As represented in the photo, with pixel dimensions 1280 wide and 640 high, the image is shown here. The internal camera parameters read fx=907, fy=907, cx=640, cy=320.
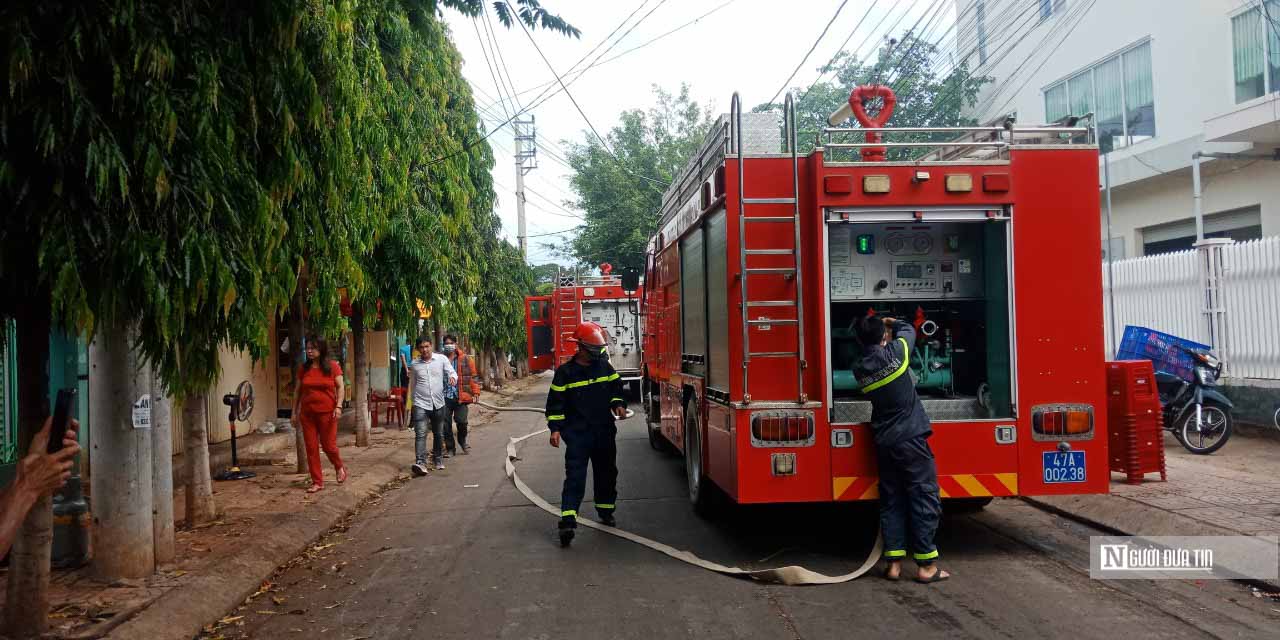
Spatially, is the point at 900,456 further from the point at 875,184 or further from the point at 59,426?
the point at 59,426

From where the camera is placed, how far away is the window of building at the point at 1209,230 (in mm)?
16891

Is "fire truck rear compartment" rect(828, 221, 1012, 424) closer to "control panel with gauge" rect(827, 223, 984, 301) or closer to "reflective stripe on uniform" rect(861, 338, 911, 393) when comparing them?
"control panel with gauge" rect(827, 223, 984, 301)

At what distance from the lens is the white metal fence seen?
11586 millimetres

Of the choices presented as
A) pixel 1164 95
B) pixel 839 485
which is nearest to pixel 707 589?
pixel 839 485

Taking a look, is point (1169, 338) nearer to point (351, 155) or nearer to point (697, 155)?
point (697, 155)

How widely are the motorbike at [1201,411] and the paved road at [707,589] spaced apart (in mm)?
3263

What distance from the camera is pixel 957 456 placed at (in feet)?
21.2

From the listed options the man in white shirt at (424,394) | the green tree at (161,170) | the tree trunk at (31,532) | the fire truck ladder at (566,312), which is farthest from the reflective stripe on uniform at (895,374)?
the fire truck ladder at (566,312)

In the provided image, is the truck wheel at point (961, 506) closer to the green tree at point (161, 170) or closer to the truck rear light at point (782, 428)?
the truck rear light at point (782, 428)

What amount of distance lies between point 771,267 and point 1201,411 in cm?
711

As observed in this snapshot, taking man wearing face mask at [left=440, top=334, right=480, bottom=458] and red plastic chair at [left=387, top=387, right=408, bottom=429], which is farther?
red plastic chair at [left=387, top=387, right=408, bottom=429]

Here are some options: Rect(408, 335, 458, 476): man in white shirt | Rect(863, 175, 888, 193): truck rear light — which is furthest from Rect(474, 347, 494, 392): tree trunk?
Rect(863, 175, 888, 193): truck rear light

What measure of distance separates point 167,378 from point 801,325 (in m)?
4.05
